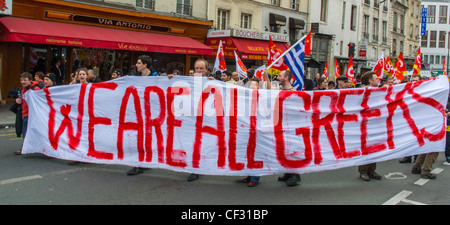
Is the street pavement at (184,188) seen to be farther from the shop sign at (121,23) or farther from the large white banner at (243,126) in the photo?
the shop sign at (121,23)

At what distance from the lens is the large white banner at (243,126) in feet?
17.5

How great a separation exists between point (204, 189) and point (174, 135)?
0.90 m

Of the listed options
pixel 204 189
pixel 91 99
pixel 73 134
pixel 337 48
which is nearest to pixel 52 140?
pixel 73 134

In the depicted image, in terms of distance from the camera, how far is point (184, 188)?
211 inches

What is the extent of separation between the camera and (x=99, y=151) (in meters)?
6.12

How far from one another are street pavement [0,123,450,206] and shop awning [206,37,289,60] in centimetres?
1494

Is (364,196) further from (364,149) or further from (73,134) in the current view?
(73,134)

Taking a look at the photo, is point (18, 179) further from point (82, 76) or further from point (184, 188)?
point (184, 188)

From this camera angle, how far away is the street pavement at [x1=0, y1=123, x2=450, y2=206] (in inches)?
190

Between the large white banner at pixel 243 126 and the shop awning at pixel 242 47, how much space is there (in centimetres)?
1496

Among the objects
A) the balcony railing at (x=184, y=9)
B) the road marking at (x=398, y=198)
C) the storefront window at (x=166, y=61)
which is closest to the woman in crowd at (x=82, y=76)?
the road marking at (x=398, y=198)

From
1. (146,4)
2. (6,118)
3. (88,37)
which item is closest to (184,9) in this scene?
(146,4)

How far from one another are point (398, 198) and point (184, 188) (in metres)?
2.80

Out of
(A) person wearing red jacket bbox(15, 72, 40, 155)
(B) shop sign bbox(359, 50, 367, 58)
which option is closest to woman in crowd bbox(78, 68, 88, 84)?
(A) person wearing red jacket bbox(15, 72, 40, 155)
